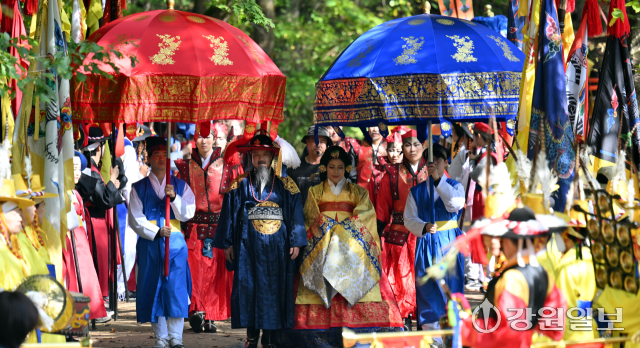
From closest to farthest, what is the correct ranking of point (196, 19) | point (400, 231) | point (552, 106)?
point (552, 106) < point (196, 19) < point (400, 231)

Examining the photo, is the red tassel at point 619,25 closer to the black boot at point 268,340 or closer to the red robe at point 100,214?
the black boot at point 268,340

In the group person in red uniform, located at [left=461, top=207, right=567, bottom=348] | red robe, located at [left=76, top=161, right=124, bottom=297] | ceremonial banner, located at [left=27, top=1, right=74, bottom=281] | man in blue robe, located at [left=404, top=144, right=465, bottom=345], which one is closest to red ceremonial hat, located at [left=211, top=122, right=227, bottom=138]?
A: red robe, located at [left=76, top=161, right=124, bottom=297]

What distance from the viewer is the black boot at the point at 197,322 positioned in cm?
722

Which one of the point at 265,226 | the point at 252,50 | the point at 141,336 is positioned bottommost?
the point at 141,336

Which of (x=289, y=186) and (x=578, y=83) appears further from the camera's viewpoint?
(x=289, y=186)

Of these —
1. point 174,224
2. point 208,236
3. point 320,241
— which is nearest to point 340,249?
point 320,241

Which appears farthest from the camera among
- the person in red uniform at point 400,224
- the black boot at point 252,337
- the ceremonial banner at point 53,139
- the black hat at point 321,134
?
the black hat at point 321,134

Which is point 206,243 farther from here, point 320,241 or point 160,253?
point 320,241

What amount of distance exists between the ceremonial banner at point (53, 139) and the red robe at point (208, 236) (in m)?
2.27

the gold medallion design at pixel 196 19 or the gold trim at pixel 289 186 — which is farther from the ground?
the gold medallion design at pixel 196 19

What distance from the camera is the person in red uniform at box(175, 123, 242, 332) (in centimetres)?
726

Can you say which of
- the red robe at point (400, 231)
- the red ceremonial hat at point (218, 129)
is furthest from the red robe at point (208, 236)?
the red robe at point (400, 231)

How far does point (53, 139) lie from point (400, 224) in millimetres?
3345

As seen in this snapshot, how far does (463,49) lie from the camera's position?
562 centimetres
